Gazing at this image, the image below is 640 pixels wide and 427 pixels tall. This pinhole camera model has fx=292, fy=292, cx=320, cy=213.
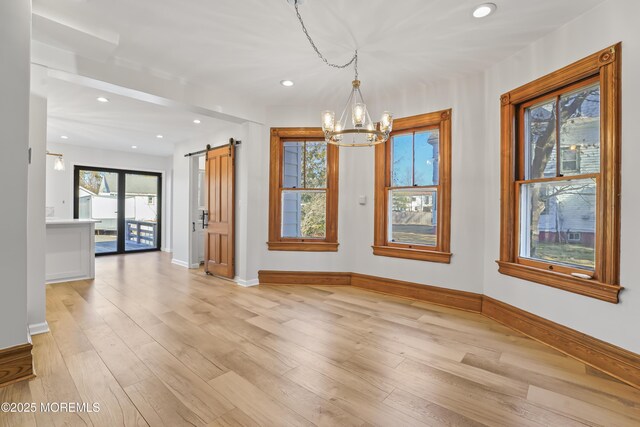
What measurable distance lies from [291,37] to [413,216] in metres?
2.66

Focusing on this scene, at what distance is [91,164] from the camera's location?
23.3 ft

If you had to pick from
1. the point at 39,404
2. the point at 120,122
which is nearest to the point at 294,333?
the point at 39,404

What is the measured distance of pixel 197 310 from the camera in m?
3.39

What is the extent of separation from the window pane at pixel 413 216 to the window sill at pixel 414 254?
0.15 meters

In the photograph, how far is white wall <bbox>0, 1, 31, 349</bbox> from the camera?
1.88 m

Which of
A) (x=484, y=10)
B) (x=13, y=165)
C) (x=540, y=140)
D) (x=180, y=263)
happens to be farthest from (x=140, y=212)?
(x=540, y=140)

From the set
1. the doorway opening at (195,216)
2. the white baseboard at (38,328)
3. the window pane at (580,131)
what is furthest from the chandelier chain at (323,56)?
the doorway opening at (195,216)

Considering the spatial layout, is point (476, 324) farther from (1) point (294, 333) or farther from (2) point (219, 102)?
(2) point (219, 102)

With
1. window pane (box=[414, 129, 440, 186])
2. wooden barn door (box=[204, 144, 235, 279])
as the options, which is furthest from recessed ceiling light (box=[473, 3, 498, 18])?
wooden barn door (box=[204, 144, 235, 279])

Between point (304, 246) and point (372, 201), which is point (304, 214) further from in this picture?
point (372, 201)

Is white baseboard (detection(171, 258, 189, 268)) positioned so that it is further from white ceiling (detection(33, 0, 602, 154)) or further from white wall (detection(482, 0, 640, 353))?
white wall (detection(482, 0, 640, 353))

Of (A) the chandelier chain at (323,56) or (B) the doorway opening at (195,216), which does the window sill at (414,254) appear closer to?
(A) the chandelier chain at (323,56)

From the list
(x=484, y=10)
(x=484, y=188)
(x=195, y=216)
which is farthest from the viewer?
(x=195, y=216)

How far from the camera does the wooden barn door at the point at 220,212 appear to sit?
4.79 m
